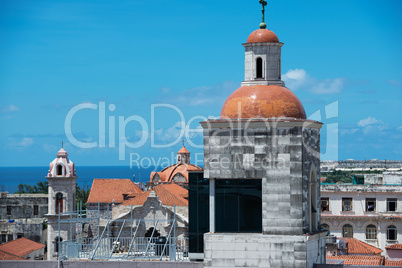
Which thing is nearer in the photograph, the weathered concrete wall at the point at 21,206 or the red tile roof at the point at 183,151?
the weathered concrete wall at the point at 21,206

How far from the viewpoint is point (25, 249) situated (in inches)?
2261

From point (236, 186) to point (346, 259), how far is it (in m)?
17.2

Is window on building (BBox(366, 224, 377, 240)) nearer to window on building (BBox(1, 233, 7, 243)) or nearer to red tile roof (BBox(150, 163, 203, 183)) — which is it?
red tile roof (BBox(150, 163, 203, 183))

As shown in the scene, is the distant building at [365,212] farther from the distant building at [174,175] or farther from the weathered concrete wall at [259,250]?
the weathered concrete wall at [259,250]

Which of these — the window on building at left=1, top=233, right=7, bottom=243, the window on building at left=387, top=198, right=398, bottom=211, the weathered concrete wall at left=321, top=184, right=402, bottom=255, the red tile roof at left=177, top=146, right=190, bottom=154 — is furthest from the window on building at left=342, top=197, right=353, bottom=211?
the red tile roof at left=177, top=146, right=190, bottom=154

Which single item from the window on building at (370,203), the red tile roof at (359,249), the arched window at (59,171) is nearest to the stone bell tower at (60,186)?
the arched window at (59,171)

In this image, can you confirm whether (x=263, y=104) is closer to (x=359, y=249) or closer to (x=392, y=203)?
(x=359, y=249)

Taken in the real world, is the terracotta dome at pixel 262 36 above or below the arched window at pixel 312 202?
above

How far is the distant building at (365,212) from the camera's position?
59219 millimetres

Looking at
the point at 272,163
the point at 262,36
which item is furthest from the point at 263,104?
the point at 262,36

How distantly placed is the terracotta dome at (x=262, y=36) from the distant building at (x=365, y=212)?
36.8 meters

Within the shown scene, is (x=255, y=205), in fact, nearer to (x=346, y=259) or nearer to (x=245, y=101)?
(x=245, y=101)

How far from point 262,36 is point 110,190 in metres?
53.0

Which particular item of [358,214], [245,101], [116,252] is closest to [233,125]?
[245,101]
